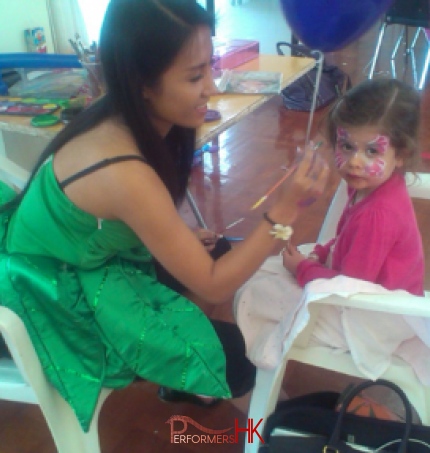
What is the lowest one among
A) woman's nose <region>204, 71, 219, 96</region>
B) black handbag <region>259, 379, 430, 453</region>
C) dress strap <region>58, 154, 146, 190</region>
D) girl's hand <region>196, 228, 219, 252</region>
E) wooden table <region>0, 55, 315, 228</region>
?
black handbag <region>259, 379, 430, 453</region>

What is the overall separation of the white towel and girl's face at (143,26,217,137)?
383mm

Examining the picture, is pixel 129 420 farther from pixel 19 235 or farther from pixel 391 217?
pixel 391 217

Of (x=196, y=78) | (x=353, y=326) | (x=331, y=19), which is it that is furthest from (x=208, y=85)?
(x=331, y=19)

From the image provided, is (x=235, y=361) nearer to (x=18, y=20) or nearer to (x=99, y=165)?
(x=99, y=165)

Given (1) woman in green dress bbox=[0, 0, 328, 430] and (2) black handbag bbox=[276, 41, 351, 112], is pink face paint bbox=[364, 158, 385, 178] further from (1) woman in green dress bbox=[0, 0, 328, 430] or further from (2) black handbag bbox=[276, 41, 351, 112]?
(2) black handbag bbox=[276, 41, 351, 112]

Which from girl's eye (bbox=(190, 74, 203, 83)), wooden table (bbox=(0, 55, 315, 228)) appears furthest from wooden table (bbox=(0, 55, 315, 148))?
girl's eye (bbox=(190, 74, 203, 83))

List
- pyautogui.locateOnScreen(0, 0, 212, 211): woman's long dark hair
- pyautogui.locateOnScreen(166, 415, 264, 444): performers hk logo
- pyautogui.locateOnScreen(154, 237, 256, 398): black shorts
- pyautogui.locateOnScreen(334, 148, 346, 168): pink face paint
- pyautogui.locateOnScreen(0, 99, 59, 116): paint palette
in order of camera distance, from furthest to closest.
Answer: pyautogui.locateOnScreen(0, 99, 59, 116): paint palette
pyautogui.locateOnScreen(166, 415, 264, 444): performers hk logo
pyautogui.locateOnScreen(154, 237, 256, 398): black shorts
pyautogui.locateOnScreen(334, 148, 346, 168): pink face paint
pyautogui.locateOnScreen(0, 0, 212, 211): woman's long dark hair

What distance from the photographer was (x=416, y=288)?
1.03 meters

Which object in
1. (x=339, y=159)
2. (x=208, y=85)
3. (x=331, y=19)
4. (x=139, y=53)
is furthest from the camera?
(x=331, y=19)

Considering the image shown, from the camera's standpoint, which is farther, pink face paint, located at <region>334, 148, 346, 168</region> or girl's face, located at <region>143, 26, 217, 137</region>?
pink face paint, located at <region>334, 148, 346, 168</region>

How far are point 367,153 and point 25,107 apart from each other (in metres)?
0.96

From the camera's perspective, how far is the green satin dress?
2.80 ft

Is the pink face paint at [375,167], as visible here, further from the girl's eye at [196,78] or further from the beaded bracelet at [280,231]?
the girl's eye at [196,78]

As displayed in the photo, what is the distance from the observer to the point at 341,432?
897 mm
